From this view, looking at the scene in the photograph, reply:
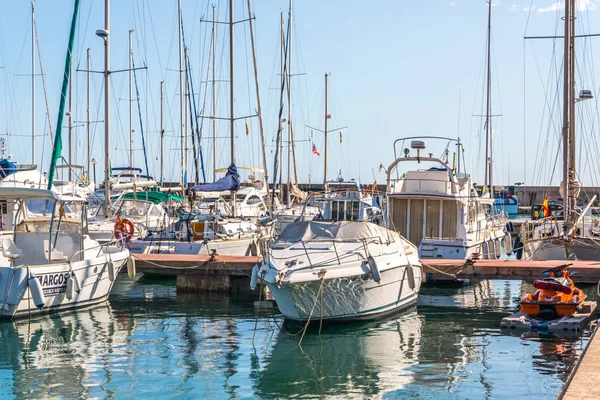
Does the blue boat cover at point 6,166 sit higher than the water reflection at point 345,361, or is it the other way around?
the blue boat cover at point 6,166

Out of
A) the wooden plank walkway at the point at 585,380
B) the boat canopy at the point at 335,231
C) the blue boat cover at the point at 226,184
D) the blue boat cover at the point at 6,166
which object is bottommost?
the wooden plank walkway at the point at 585,380

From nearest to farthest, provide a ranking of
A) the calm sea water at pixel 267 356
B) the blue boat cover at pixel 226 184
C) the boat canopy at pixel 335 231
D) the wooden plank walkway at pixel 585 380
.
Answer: the wooden plank walkway at pixel 585 380
the calm sea water at pixel 267 356
the boat canopy at pixel 335 231
the blue boat cover at pixel 226 184

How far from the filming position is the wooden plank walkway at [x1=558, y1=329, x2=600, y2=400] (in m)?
8.57

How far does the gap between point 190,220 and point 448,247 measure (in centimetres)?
882

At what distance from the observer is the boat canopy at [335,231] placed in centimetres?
1739

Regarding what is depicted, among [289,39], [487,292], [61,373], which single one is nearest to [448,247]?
[487,292]

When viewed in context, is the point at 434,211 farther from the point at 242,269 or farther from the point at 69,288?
the point at 69,288

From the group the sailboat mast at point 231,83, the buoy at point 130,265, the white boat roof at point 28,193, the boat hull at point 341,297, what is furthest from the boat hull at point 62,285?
the sailboat mast at point 231,83

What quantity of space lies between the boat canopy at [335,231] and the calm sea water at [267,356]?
181 cm

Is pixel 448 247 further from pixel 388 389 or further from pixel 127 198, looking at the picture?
pixel 127 198

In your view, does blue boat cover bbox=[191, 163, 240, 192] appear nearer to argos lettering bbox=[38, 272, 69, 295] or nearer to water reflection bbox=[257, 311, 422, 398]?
argos lettering bbox=[38, 272, 69, 295]

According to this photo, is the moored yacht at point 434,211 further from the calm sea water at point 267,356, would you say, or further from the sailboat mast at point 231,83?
the sailboat mast at point 231,83

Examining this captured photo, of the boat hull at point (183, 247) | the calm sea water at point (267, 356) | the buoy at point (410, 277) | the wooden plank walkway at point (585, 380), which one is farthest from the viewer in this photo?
the boat hull at point (183, 247)

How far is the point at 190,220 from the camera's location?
87.6ft
